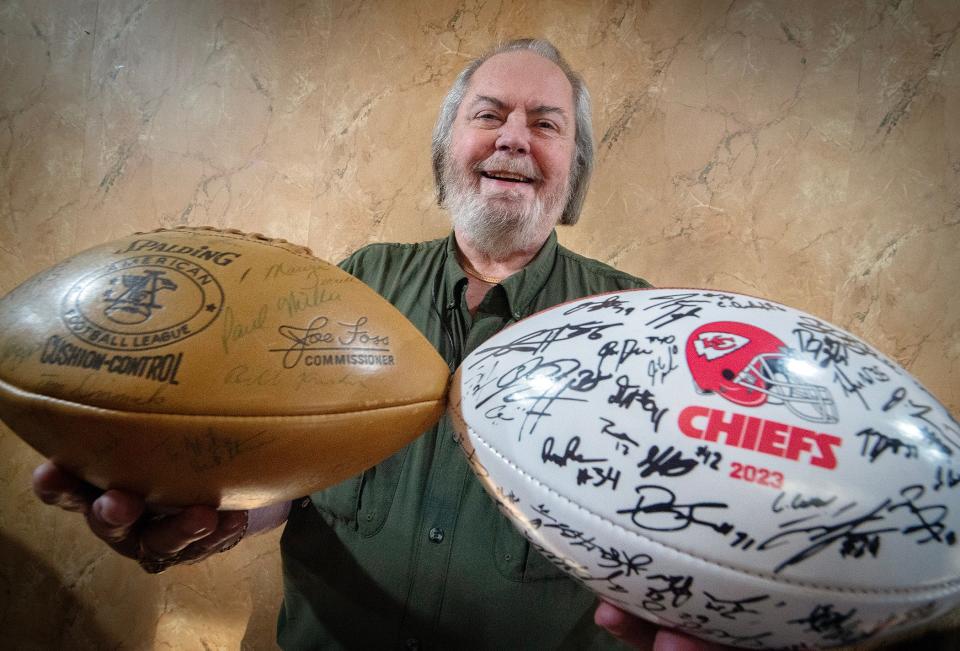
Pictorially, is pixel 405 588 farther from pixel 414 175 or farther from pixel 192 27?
pixel 192 27

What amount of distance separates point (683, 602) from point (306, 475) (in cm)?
42

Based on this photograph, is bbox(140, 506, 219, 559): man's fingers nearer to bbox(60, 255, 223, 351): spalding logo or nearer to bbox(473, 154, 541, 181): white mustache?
bbox(60, 255, 223, 351): spalding logo

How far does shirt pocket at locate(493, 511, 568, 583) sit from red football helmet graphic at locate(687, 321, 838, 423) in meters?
0.43

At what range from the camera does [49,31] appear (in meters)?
1.58

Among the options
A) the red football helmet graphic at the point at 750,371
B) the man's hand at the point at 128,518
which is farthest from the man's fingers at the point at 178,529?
the red football helmet graphic at the point at 750,371

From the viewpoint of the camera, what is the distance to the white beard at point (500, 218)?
1032 mm

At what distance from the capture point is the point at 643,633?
0.59 m

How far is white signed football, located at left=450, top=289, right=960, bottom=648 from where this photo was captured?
1.47 ft
